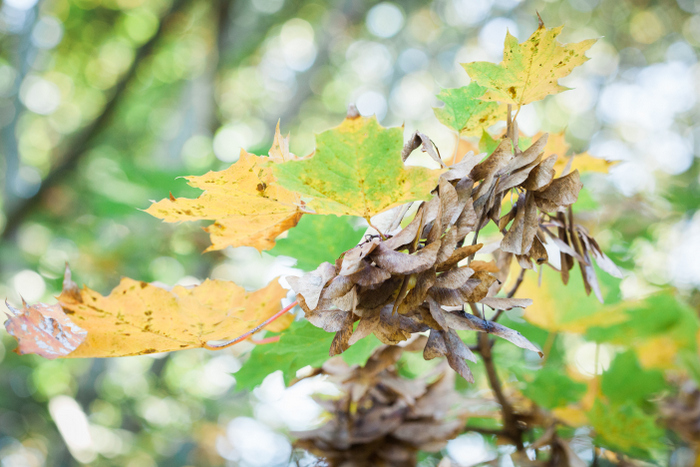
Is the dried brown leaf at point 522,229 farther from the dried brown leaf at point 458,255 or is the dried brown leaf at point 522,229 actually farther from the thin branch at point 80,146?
A: the thin branch at point 80,146

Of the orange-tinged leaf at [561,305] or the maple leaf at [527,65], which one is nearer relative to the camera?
the maple leaf at [527,65]

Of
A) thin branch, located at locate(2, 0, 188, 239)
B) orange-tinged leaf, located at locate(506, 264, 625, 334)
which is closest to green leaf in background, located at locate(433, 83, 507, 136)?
orange-tinged leaf, located at locate(506, 264, 625, 334)

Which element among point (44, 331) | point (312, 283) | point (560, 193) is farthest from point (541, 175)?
point (44, 331)

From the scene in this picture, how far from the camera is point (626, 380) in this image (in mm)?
515

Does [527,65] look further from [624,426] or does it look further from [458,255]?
[624,426]

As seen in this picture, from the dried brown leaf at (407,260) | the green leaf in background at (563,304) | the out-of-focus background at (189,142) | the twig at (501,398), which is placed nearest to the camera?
the dried brown leaf at (407,260)

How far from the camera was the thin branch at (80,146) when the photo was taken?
1.71 m

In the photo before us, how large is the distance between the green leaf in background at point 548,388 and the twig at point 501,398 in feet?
0.11

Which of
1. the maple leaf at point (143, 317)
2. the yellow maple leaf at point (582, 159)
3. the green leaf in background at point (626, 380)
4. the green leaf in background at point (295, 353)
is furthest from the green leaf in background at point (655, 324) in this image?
the maple leaf at point (143, 317)

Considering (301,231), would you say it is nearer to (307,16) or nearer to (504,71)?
(504,71)

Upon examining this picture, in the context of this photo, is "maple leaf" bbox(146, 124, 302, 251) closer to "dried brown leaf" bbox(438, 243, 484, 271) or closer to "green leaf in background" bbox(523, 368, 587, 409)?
"dried brown leaf" bbox(438, 243, 484, 271)

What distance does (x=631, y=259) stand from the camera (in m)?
0.68

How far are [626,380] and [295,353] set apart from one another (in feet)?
1.33

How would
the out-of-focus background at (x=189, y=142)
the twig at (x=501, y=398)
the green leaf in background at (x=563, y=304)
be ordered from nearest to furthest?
the twig at (x=501, y=398)
the green leaf in background at (x=563, y=304)
the out-of-focus background at (x=189, y=142)
